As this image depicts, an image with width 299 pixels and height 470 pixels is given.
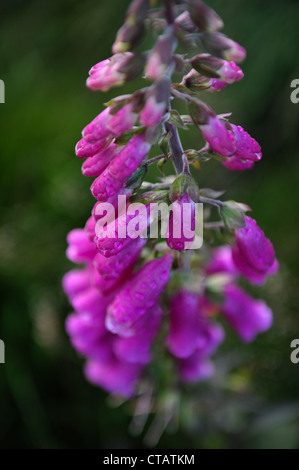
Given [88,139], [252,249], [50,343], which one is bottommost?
[50,343]

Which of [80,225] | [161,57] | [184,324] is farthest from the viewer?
[80,225]

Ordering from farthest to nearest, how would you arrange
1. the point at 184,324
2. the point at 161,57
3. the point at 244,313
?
the point at 244,313 → the point at 184,324 → the point at 161,57

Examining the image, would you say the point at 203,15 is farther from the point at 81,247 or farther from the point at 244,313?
the point at 244,313

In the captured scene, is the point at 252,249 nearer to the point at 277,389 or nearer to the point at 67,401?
the point at 277,389

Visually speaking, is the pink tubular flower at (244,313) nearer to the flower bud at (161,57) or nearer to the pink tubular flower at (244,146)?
the pink tubular flower at (244,146)

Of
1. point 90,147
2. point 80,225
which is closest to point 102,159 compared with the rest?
point 90,147
